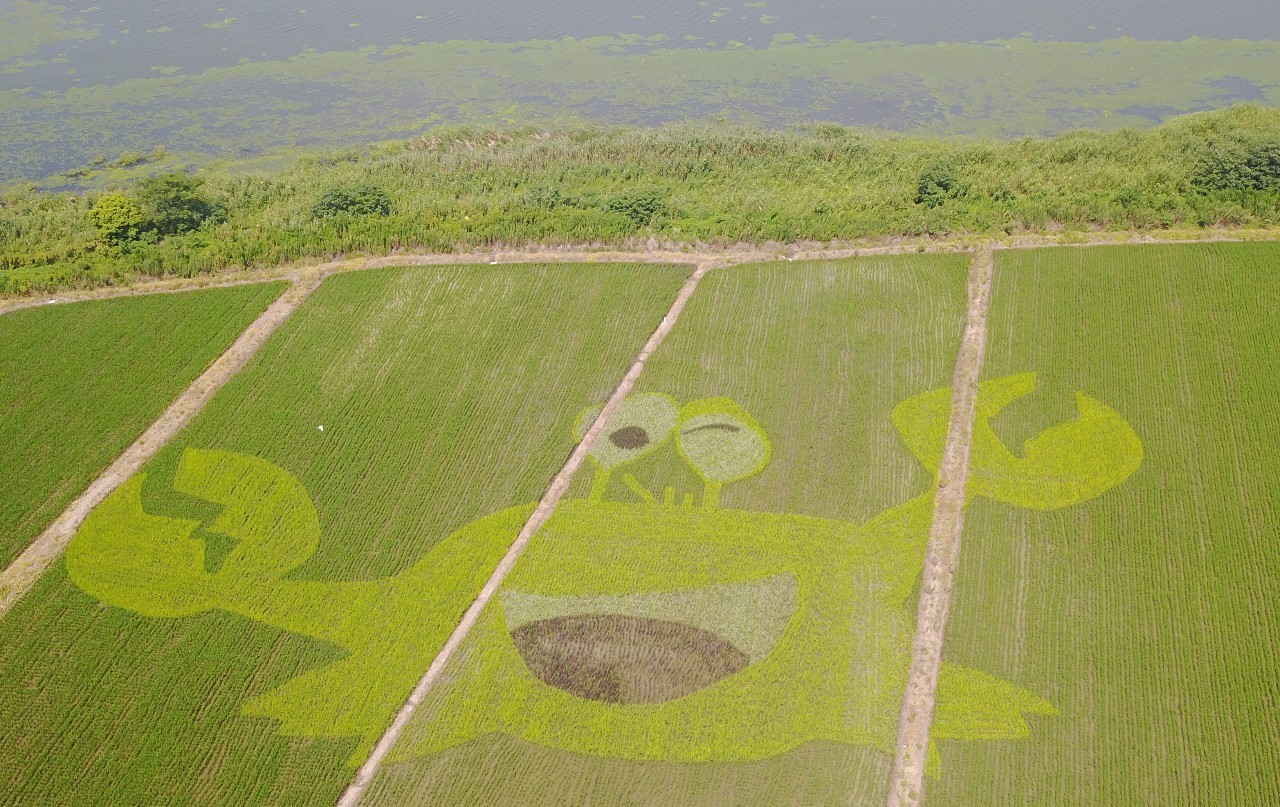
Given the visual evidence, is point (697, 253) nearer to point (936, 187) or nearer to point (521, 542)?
point (936, 187)

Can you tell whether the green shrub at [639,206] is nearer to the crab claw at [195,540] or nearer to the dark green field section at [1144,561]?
the dark green field section at [1144,561]

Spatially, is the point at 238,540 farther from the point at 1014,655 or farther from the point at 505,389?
the point at 1014,655

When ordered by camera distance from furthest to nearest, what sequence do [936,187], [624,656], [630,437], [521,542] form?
[936,187]
[630,437]
[521,542]
[624,656]

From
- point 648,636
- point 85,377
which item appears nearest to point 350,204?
point 85,377

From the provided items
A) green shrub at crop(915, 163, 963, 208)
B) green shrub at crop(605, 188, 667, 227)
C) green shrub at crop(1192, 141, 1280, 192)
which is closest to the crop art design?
green shrub at crop(605, 188, 667, 227)

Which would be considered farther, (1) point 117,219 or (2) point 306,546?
(1) point 117,219

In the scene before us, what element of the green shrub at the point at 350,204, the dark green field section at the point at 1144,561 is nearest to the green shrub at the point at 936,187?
the dark green field section at the point at 1144,561

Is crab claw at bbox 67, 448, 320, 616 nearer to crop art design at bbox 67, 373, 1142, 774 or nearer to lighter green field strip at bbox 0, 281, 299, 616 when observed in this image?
crop art design at bbox 67, 373, 1142, 774
